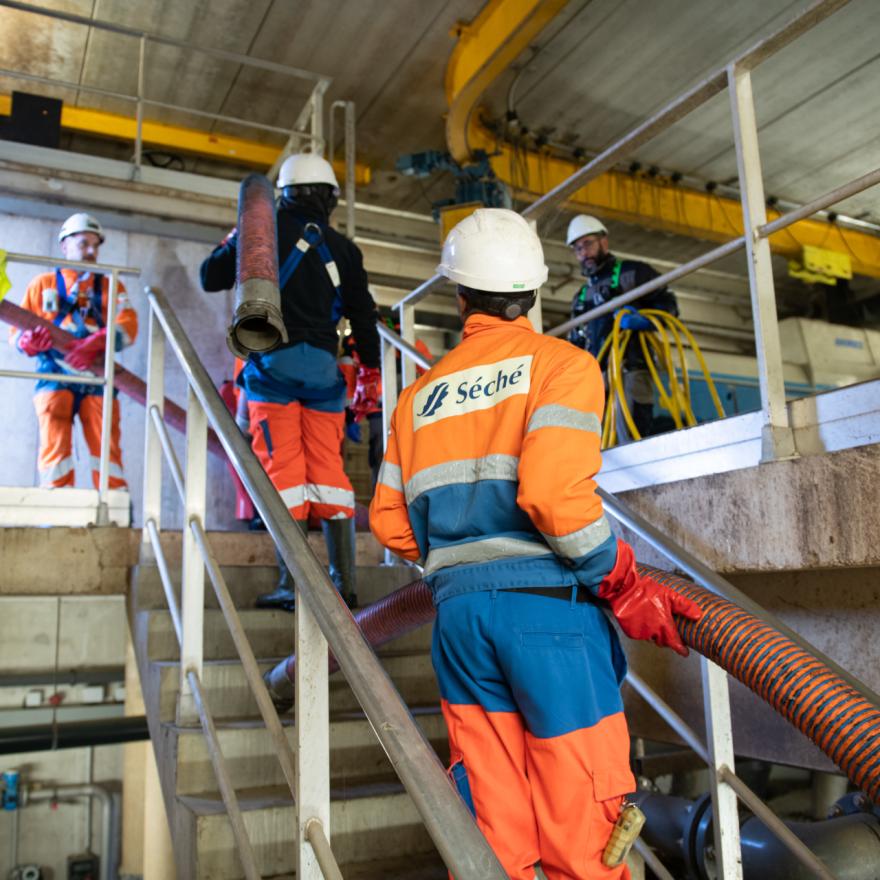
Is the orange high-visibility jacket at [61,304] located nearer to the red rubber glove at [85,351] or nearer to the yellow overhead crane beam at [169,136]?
the red rubber glove at [85,351]

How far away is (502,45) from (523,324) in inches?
204

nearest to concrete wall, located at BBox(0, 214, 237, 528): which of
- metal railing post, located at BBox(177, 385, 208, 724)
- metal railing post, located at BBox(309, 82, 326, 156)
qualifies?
metal railing post, located at BBox(309, 82, 326, 156)

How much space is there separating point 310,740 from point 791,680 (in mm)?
1026

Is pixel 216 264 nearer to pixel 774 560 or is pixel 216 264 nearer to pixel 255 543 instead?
pixel 255 543

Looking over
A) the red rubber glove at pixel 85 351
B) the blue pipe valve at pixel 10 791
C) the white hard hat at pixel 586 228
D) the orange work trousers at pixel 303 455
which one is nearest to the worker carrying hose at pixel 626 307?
the white hard hat at pixel 586 228

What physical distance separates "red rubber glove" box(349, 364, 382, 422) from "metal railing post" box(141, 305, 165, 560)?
944mm

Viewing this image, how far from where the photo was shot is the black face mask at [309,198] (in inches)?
153

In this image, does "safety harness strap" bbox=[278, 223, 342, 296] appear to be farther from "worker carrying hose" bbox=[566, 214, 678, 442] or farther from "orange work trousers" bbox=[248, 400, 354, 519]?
"worker carrying hose" bbox=[566, 214, 678, 442]

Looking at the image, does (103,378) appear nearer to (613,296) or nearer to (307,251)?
(307,251)

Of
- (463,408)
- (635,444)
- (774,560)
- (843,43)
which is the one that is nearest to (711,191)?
(843,43)

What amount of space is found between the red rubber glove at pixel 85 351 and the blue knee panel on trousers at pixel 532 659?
13.8 ft

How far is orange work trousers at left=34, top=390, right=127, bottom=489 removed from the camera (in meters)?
5.58

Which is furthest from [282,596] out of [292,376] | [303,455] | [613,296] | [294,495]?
[613,296]

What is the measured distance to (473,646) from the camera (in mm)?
1810
